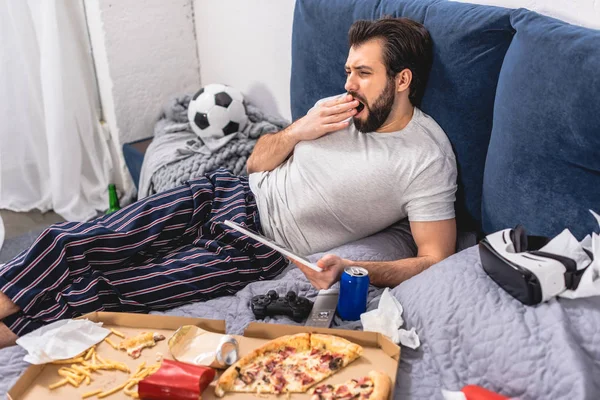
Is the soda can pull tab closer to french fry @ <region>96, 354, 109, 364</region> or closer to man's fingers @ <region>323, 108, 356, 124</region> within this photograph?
french fry @ <region>96, 354, 109, 364</region>

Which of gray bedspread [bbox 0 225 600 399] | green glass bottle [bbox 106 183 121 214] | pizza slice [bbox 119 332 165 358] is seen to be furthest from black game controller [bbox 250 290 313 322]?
green glass bottle [bbox 106 183 121 214]

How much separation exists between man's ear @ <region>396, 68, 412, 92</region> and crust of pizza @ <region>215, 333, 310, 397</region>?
748 millimetres

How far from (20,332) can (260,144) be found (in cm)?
89

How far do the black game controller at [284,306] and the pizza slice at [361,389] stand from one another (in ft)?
0.95

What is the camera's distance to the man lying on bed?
1379mm

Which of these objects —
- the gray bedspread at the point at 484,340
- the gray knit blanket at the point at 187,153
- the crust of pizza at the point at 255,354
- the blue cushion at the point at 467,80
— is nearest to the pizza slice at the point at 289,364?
the crust of pizza at the point at 255,354

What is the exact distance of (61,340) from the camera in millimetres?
1135

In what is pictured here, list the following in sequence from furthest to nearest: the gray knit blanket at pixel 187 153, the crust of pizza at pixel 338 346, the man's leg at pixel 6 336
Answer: the gray knit blanket at pixel 187 153, the man's leg at pixel 6 336, the crust of pizza at pixel 338 346

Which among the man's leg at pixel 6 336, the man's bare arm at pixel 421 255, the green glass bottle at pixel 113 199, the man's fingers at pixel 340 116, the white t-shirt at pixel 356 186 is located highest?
the man's fingers at pixel 340 116

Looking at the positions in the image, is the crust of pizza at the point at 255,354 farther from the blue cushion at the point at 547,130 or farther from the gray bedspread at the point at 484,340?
the blue cushion at the point at 547,130

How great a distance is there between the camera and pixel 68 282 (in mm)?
1406

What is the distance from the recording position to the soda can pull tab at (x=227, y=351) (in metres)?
1.08

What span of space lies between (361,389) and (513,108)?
0.72m

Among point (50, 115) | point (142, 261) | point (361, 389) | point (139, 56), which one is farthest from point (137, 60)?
point (361, 389)
